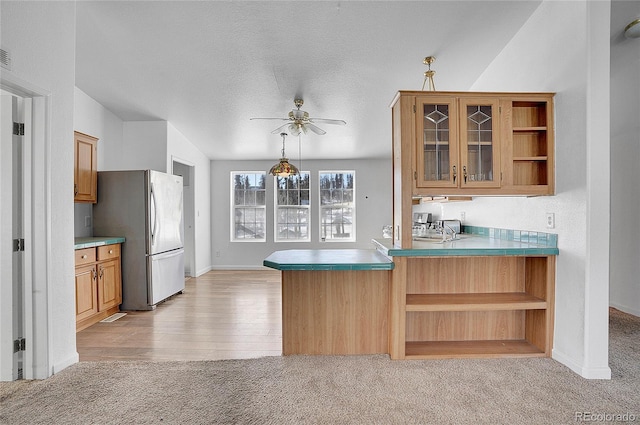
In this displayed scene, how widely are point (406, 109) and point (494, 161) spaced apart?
82cm

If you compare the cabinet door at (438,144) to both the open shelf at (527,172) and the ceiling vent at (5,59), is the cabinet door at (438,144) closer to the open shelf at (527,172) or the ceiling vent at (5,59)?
the open shelf at (527,172)

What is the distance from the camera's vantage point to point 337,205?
7367 mm

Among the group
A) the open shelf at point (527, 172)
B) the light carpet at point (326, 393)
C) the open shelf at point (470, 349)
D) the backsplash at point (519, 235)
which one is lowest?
the light carpet at point (326, 393)

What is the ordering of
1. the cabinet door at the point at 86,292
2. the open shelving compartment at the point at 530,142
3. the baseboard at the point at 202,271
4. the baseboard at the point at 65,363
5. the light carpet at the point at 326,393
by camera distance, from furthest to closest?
1. the baseboard at the point at 202,271
2. the cabinet door at the point at 86,292
3. the open shelving compartment at the point at 530,142
4. the baseboard at the point at 65,363
5. the light carpet at the point at 326,393

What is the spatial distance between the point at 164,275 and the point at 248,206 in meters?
3.02

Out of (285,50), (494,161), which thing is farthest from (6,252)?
(494,161)

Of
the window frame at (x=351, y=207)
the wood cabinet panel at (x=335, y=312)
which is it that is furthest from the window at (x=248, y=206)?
the wood cabinet panel at (x=335, y=312)

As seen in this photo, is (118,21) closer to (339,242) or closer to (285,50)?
(285,50)

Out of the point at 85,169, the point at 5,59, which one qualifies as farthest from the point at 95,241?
the point at 5,59

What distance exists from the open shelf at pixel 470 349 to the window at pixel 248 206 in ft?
16.6

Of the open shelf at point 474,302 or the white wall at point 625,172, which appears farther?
the white wall at point 625,172

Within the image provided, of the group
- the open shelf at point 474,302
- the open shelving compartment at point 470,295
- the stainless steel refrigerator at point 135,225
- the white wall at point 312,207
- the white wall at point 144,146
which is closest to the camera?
the open shelf at point 474,302

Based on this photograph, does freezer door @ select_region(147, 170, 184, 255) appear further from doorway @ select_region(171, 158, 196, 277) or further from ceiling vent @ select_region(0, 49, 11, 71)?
ceiling vent @ select_region(0, 49, 11, 71)

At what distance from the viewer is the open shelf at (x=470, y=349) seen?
103 inches
